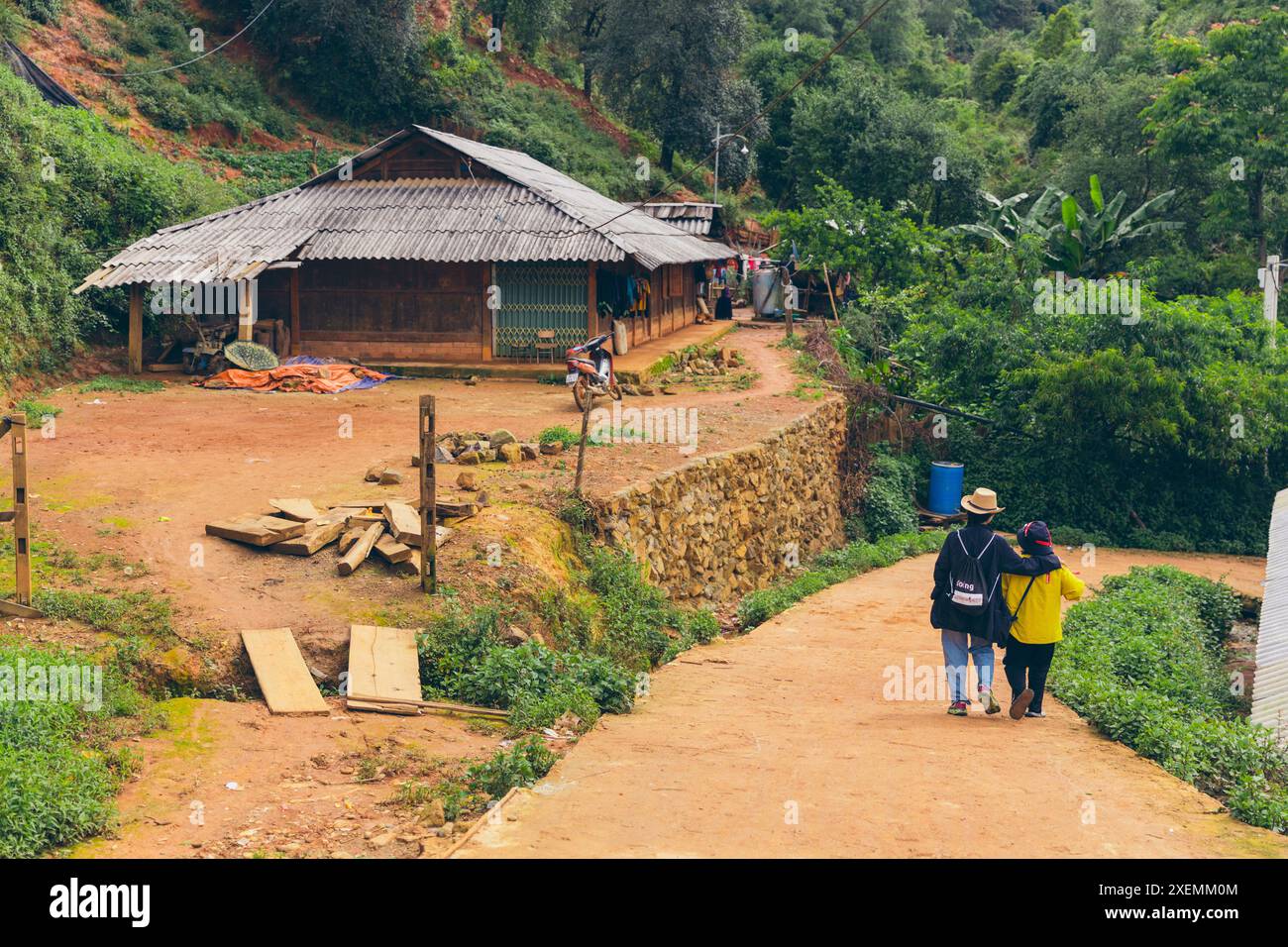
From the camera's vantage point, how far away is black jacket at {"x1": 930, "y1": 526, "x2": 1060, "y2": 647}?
849 centimetres

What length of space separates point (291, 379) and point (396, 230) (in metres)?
3.58

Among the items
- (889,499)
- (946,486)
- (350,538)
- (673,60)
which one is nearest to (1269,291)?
(946,486)

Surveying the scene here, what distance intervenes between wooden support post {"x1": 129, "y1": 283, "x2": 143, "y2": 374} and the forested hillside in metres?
0.64

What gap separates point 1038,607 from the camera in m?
8.55

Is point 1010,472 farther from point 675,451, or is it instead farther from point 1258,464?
point 675,451

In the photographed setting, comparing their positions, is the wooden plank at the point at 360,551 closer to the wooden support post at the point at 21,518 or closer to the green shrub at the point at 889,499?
the wooden support post at the point at 21,518

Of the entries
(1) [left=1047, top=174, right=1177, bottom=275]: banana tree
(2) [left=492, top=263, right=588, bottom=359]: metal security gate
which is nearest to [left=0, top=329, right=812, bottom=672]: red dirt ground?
(2) [left=492, top=263, right=588, bottom=359]: metal security gate

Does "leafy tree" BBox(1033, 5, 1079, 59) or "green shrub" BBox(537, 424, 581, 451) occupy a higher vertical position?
"leafy tree" BBox(1033, 5, 1079, 59)

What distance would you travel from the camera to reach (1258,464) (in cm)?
2089

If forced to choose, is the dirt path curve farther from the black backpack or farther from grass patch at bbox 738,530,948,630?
grass patch at bbox 738,530,948,630

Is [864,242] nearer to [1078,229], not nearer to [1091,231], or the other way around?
[1078,229]

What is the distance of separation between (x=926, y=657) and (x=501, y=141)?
112 ft

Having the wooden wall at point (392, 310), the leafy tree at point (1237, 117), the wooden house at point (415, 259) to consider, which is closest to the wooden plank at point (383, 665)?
the wooden house at point (415, 259)

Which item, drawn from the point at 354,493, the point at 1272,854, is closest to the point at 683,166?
the point at 354,493
